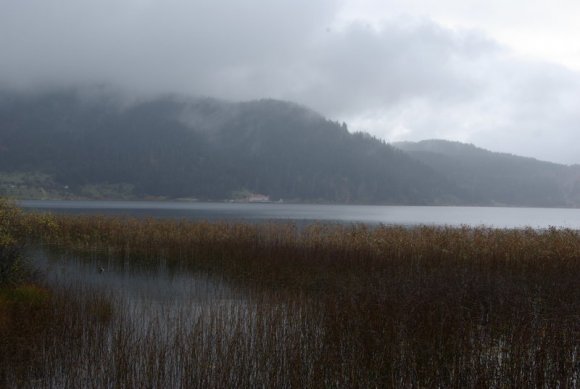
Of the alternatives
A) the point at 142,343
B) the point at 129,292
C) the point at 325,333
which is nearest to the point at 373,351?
the point at 325,333

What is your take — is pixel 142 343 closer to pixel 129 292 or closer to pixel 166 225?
pixel 129 292

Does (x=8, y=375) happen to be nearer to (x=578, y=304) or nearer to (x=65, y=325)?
(x=65, y=325)

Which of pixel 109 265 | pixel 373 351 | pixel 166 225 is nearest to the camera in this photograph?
pixel 373 351

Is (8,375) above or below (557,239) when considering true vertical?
below

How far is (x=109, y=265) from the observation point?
889 inches

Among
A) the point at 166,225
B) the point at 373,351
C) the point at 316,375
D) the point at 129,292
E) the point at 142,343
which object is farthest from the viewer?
the point at 166,225

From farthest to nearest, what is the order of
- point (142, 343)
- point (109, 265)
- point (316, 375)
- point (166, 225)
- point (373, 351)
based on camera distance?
point (166, 225) → point (109, 265) → point (142, 343) → point (373, 351) → point (316, 375)

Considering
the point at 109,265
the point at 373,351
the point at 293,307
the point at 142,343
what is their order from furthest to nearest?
the point at 109,265
the point at 293,307
the point at 142,343
the point at 373,351

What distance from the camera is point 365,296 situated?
1245 centimetres

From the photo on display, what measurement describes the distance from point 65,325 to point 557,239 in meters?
21.2

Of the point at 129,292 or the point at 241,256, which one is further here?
the point at 241,256

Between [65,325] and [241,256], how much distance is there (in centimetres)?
1235

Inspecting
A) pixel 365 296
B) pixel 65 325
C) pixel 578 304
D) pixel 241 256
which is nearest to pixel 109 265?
pixel 241 256

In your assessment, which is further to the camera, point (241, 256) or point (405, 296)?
point (241, 256)
